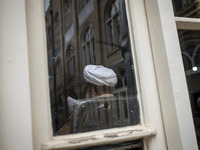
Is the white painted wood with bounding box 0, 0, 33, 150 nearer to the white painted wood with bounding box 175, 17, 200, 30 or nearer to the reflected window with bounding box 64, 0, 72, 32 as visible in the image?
the reflected window with bounding box 64, 0, 72, 32

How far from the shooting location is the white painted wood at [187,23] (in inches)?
29.6

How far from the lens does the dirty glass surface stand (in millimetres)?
639

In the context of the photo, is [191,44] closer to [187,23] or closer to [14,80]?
[187,23]

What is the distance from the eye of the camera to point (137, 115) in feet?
2.25

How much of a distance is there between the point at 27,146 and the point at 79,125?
A: 212 mm

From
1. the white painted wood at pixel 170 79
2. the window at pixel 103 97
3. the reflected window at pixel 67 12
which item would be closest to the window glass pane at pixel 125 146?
the window at pixel 103 97

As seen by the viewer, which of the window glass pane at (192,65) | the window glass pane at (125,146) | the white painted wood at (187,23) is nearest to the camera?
the window glass pane at (125,146)

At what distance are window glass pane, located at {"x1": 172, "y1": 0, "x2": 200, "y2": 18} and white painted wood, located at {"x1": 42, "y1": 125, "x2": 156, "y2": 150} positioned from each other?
23.4 inches

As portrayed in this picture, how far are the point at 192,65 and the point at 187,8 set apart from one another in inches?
12.7

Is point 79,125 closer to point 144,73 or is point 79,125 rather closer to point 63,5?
point 144,73

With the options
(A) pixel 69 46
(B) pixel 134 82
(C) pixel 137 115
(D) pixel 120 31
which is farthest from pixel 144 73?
(A) pixel 69 46

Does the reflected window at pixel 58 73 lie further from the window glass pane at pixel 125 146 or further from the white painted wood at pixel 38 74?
the window glass pane at pixel 125 146

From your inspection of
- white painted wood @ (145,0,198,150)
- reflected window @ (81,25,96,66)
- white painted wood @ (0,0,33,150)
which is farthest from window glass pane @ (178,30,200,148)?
white painted wood @ (0,0,33,150)

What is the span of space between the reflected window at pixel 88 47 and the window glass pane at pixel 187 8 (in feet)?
1.61
